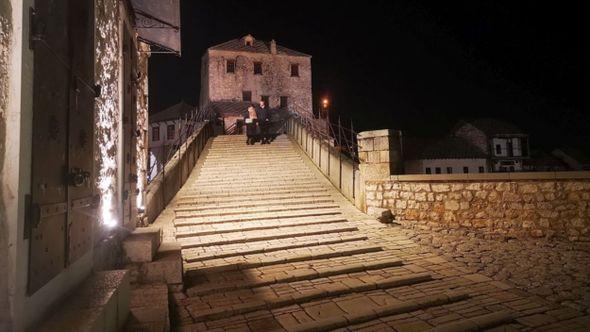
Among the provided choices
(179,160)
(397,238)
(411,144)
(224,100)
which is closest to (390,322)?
(397,238)

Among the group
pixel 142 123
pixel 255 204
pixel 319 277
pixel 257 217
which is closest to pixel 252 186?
pixel 255 204

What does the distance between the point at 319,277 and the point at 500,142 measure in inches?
1754

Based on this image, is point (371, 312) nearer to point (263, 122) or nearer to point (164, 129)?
point (263, 122)

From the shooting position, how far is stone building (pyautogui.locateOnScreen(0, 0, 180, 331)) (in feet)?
6.72

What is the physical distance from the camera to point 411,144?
41062mm

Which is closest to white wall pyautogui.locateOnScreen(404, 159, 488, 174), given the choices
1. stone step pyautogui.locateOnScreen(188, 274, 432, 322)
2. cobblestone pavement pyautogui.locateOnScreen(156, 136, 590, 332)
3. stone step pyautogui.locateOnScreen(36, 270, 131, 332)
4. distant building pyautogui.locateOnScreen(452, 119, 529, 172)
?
distant building pyautogui.locateOnScreen(452, 119, 529, 172)

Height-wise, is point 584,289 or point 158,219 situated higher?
point 158,219

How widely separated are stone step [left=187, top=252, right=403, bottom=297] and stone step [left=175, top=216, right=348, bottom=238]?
2118mm

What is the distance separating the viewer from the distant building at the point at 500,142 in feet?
136

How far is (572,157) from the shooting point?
4175cm

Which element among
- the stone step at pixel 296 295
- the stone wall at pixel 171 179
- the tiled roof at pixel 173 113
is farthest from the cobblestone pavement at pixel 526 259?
the tiled roof at pixel 173 113

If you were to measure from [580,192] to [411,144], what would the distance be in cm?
3472

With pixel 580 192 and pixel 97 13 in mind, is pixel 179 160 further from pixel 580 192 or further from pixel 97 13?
pixel 580 192

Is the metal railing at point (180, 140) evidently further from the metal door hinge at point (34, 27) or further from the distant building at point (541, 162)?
the distant building at point (541, 162)
